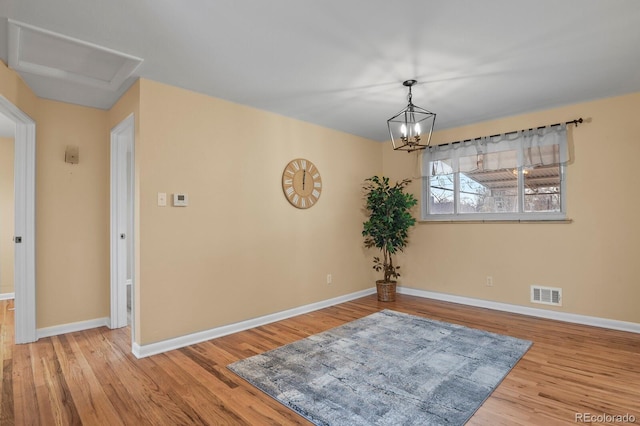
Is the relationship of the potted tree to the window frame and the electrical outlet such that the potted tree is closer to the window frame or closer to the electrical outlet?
the window frame

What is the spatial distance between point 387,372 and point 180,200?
2.34 metres

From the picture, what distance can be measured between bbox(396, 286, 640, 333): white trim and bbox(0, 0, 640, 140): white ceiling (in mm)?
2382

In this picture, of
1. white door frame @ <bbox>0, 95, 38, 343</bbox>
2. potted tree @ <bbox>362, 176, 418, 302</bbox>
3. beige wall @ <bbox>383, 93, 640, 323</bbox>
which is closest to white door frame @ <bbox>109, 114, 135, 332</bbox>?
white door frame @ <bbox>0, 95, 38, 343</bbox>

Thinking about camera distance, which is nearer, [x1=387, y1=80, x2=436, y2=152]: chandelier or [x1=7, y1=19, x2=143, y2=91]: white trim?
[x1=7, y1=19, x2=143, y2=91]: white trim

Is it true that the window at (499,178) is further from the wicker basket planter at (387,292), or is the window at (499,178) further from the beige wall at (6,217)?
the beige wall at (6,217)

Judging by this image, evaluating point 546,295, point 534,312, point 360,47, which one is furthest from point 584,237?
point 360,47

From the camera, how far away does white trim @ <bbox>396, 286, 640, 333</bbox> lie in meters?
3.33

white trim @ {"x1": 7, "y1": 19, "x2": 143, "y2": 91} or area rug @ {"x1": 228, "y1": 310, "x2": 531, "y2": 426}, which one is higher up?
white trim @ {"x1": 7, "y1": 19, "x2": 143, "y2": 91}

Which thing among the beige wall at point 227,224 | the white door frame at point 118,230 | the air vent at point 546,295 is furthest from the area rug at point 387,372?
the white door frame at point 118,230

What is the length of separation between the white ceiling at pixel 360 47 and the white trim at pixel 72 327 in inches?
92.5

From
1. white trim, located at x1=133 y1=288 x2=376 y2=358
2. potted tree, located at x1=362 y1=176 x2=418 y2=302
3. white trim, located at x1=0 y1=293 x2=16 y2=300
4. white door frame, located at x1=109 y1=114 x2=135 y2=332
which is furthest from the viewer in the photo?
white trim, located at x1=0 y1=293 x2=16 y2=300

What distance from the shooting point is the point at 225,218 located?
3.34 metres

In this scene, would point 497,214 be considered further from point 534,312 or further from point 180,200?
point 180,200

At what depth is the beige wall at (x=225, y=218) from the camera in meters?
2.86
